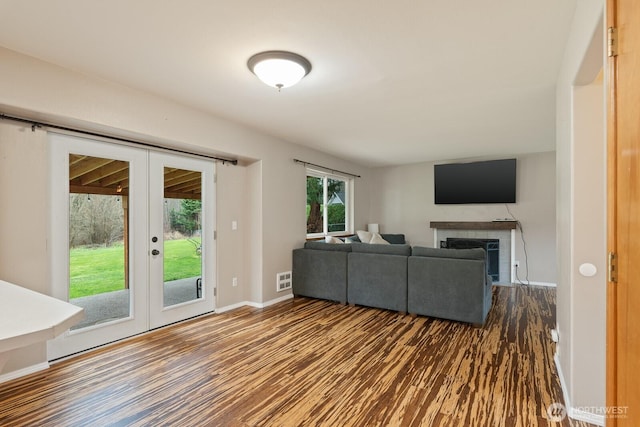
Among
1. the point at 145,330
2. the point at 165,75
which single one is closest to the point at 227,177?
the point at 165,75

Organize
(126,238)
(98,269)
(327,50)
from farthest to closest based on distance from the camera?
(126,238) → (98,269) → (327,50)

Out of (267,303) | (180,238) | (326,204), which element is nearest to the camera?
(180,238)

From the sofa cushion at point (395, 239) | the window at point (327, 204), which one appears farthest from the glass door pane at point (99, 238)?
the sofa cushion at point (395, 239)

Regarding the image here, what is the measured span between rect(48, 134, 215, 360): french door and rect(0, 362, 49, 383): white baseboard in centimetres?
14

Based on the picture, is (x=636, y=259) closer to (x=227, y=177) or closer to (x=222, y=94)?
(x=222, y=94)

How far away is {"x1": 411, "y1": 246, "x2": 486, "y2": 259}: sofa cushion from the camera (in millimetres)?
3738

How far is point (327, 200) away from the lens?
636cm

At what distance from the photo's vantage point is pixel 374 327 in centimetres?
364

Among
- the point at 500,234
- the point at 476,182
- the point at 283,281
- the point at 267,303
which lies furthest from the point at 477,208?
the point at 267,303

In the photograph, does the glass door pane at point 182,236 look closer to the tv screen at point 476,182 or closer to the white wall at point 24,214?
the white wall at point 24,214

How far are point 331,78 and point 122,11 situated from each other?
1.57 metres

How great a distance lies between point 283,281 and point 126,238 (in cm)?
227

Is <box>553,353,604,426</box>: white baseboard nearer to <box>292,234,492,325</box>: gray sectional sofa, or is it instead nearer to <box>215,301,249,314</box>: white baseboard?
<box>292,234,492,325</box>: gray sectional sofa

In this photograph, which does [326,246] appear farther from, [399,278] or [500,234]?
[500,234]
